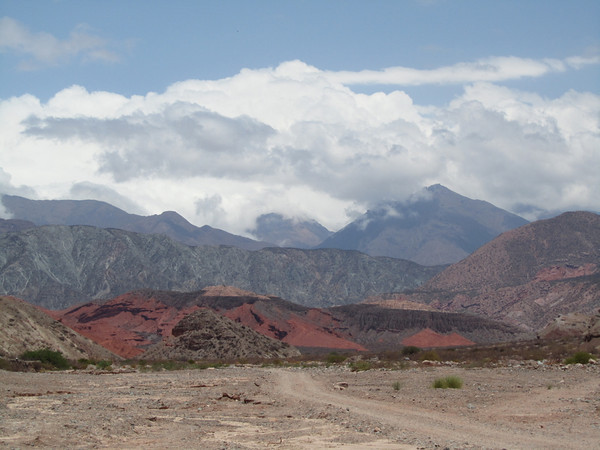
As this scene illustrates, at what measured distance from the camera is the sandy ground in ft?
48.4

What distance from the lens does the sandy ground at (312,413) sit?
1476 centimetres

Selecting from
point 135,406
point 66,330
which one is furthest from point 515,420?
point 66,330

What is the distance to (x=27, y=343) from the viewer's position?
52031 millimetres

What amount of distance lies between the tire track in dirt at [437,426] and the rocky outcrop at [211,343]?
43158mm

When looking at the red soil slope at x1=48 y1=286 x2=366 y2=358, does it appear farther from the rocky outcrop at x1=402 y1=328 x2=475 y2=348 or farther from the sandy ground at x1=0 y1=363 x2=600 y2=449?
the sandy ground at x1=0 y1=363 x2=600 y2=449

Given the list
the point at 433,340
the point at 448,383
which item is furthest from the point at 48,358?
the point at 433,340

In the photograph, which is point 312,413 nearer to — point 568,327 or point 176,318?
point 568,327

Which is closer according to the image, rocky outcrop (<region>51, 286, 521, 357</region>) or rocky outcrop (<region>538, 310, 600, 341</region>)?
rocky outcrop (<region>538, 310, 600, 341</region>)

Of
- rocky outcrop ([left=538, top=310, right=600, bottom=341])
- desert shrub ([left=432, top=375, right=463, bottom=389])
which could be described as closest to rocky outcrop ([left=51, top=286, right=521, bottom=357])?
rocky outcrop ([left=538, top=310, right=600, bottom=341])

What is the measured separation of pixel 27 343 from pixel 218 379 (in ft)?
76.7

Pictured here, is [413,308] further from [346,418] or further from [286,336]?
[346,418]

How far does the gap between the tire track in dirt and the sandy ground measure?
27 millimetres

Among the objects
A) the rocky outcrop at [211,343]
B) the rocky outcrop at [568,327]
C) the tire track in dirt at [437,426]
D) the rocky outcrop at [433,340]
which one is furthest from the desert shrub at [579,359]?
the rocky outcrop at [433,340]

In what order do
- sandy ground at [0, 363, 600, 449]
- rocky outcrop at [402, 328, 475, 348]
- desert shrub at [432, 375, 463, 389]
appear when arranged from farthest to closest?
rocky outcrop at [402, 328, 475, 348], desert shrub at [432, 375, 463, 389], sandy ground at [0, 363, 600, 449]
